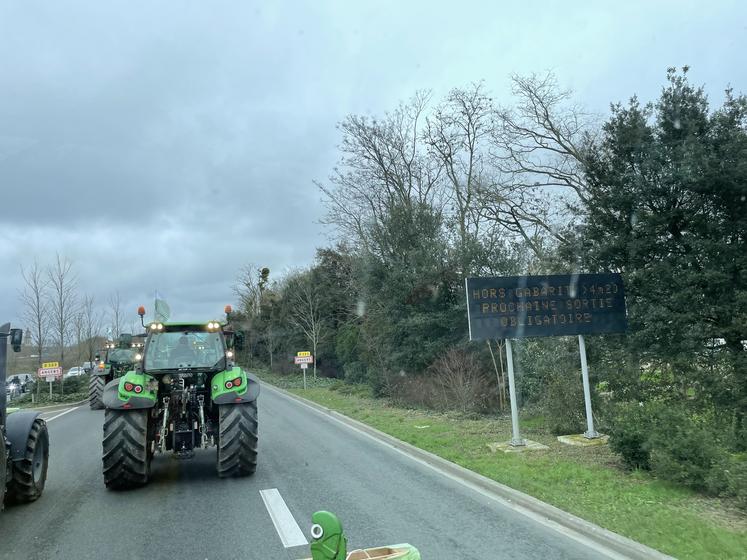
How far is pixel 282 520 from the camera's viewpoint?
6734 mm

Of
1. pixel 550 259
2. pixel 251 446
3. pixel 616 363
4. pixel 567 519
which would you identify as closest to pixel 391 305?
pixel 550 259

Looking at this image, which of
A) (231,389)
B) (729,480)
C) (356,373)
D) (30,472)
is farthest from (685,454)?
(356,373)

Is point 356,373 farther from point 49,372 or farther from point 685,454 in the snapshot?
point 685,454

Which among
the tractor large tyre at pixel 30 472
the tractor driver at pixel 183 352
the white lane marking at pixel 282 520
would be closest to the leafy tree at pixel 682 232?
the white lane marking at pixel 282 520

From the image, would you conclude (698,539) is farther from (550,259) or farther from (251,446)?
(550,259)

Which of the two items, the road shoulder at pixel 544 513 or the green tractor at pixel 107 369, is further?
the green tractor at pixel 107 369

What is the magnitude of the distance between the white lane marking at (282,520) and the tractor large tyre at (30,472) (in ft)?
9.85

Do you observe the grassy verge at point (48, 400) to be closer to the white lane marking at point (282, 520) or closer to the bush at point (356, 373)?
the bush at point (356, 373)

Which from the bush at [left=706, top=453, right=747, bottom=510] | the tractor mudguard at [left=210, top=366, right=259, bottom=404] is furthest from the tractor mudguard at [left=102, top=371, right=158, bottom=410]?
the bush at [left=706, top=453, right=747, bottom=510]

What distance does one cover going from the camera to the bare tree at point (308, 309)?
4288cm

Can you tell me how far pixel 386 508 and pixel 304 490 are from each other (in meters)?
1.55

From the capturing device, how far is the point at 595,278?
1180 cm

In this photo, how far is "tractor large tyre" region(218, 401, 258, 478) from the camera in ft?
28.4

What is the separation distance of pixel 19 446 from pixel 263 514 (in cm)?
331
